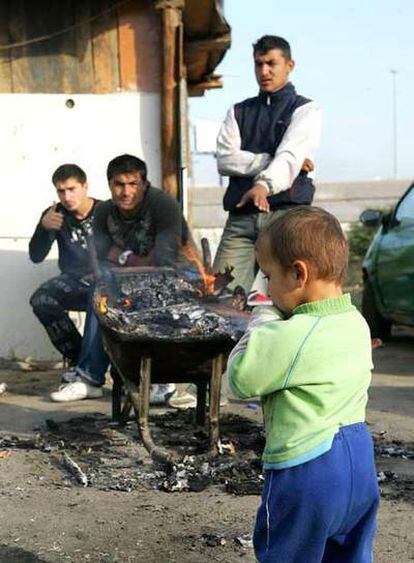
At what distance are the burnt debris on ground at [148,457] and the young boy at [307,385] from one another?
6.39ft

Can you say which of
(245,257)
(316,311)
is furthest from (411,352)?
(316,311)

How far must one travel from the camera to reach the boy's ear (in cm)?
278

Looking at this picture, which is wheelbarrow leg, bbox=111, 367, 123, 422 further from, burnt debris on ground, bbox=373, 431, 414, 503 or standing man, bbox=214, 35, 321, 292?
Result: burnt debris on ground, bbox=373, 431, 414, 503

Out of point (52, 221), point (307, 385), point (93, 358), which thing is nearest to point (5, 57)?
point (52, 221)

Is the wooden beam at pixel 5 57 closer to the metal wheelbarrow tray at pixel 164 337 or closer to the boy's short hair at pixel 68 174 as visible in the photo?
the boy's short hair at pixel 68 174

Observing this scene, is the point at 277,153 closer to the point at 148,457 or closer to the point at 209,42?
the point at 148,457

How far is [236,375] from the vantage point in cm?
282

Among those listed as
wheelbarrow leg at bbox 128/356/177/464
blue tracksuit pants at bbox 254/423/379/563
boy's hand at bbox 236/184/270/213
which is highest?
boy's hand at bbox 236/184/270/213

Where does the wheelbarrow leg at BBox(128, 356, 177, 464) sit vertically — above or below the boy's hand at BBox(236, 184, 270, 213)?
below

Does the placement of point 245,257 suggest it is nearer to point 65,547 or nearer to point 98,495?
point 98,495

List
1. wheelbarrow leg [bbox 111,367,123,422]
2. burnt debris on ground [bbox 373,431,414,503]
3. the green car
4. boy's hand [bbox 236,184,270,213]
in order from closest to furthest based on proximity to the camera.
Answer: burnt debris on ground [bbox 373,431,414,503]
wheelbarrow leg [bbox 111,367,123,422]
boy's hand [bbox 236,184,270,213]
the green car

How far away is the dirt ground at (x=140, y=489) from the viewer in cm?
409

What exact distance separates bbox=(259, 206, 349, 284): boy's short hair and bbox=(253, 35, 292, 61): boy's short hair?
3.88 meters

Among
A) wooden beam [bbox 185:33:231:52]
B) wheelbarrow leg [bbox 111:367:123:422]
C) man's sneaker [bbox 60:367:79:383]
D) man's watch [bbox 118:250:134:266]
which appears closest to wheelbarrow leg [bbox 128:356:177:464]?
wheelbarrow leg [bbox 111:367:123:422]
